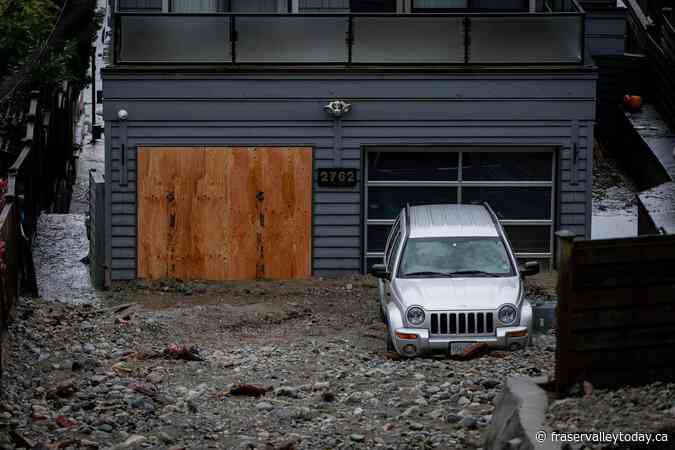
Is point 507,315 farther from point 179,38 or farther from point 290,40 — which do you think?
point 179,38

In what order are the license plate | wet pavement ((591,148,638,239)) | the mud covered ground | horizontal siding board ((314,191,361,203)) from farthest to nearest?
1. wet pavement ((591,148,638,239))
2. horizontal siding board ((314,191,361,203))
3. the license plate
4. the mud covered ground

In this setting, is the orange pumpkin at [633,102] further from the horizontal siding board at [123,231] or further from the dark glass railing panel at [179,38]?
the horizontal siding board at [123,231]

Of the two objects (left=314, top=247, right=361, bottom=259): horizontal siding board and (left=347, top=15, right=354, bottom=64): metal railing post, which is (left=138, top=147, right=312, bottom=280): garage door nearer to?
(left=314, top=247, right=361, bottom=259): horizontal siding board

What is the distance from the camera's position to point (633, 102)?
2534cm

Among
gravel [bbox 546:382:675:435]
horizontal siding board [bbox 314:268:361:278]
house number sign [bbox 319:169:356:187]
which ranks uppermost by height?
house number sign [bbox 319:169:356:187]

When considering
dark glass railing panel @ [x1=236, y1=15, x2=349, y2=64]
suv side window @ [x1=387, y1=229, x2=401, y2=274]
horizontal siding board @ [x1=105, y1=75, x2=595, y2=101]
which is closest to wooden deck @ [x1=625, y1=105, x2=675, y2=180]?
horizontal siding board @ [x1=105, y1=75, x2=595, y2=101]

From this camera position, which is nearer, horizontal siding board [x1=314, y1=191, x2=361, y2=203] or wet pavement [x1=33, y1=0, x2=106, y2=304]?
wet pavement [x1=33, y1=0, x2=106, y2=304]

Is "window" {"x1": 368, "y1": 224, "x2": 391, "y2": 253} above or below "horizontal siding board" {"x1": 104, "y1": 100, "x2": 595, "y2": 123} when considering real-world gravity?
below

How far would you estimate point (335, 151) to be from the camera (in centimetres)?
2122

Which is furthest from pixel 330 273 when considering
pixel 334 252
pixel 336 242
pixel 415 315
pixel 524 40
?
pixel 415 315

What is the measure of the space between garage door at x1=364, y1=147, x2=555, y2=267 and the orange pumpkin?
4486mm

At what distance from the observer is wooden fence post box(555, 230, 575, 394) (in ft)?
32.4

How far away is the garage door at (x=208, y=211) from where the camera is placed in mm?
21125

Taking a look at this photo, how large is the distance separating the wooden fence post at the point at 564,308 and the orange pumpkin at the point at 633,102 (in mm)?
15964
